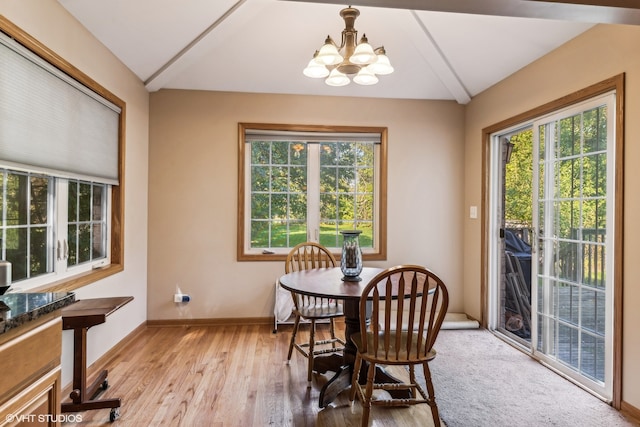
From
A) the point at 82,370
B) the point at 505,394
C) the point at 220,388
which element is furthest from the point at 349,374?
the point at 82,370

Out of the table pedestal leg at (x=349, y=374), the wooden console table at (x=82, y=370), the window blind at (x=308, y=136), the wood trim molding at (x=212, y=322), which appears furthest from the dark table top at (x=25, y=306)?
the window blind at (x=308, y=136)

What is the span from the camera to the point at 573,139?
2.70m

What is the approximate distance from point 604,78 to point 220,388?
3206 mm

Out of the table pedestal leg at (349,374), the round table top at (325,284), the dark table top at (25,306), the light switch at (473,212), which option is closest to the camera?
the dark table top at (25,306)

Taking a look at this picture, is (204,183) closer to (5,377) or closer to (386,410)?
(386,410)

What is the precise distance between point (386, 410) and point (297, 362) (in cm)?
88

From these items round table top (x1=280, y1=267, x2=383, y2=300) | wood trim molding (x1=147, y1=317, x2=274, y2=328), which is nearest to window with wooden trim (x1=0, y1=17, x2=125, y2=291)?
wood trim molding (x1=147, y1=317, x2=274, y2=328)

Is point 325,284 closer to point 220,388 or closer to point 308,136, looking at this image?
point 220,388

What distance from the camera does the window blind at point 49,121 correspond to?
1843 millimetres

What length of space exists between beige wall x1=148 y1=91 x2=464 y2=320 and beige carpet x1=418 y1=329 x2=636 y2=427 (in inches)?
51.7

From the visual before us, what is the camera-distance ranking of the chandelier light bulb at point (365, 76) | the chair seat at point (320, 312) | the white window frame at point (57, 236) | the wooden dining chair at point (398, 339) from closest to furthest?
the wooden dining chair at point (398, 339) < the white window frame at point (57, 236) < the chandelier light bulb at point (365, 76) < the chair seat at point (320, 312)

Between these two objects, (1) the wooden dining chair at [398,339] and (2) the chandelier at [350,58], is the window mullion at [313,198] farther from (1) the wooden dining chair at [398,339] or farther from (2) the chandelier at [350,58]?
(1) the wooden dining chair at [398,339]

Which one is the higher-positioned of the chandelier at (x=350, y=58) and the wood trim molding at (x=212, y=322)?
the chandelier at (x=350, y=58)

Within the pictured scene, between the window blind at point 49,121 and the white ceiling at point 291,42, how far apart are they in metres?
0.52
